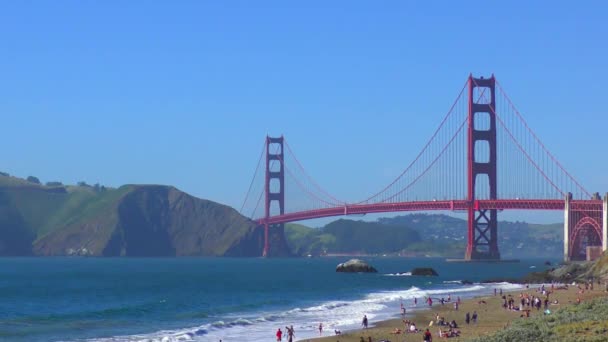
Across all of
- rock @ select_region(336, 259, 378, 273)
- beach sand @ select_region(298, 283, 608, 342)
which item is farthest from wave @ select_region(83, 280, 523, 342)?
rock @ select_region(336, 259, 378, 273)

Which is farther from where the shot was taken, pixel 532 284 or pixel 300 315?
pixel 532 284

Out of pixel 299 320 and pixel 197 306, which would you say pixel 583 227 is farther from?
pixel 299 320

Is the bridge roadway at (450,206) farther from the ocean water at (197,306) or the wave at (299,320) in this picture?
the wave at (299,320)

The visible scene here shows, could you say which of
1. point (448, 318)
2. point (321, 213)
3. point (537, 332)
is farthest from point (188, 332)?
point (321, 213)

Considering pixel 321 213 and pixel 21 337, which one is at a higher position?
pixel 321 213

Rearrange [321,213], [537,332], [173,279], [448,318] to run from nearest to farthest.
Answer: [537,332] → [448,318] → [173,279] → [321,213]

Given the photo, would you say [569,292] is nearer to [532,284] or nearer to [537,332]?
[532,284]
